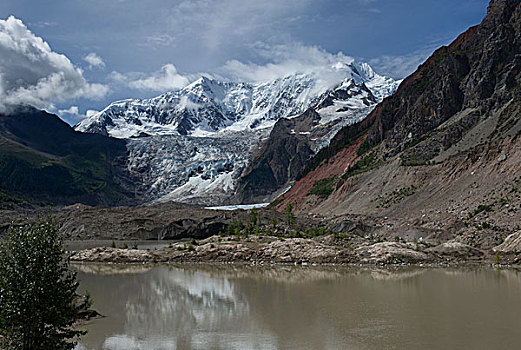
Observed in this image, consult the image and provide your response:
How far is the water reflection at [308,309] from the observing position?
57.4ft

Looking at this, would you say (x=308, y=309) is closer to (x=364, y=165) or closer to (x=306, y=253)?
(x=306, y=253)

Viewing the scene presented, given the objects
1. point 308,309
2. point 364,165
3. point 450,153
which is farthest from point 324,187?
point 308,309

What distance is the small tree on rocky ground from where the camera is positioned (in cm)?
1356

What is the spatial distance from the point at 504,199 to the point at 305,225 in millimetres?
31240

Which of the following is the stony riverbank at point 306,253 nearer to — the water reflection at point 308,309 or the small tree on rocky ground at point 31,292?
the water reflection at point 308,309

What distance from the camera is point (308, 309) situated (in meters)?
23.1

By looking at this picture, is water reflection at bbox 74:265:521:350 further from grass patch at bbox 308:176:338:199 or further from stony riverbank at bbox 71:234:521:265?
grass patch at bbox 308:176:338:199

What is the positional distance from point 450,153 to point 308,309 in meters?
58.2

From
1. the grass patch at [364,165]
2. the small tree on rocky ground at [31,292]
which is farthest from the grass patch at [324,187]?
the small tree on rocky ground at [31,292]

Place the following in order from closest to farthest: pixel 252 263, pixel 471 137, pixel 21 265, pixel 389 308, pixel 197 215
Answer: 1. pixel 21 265
2. pixel 389 308
3. pixel 252 263
4. pixel 471 137
5. pixel 197 215

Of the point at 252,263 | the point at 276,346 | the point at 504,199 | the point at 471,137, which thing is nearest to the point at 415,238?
the point at 504,199

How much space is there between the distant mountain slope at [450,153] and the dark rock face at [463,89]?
201 millimetres

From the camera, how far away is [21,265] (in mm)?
13930

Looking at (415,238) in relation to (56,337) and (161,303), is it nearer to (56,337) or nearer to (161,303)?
(161,303)
